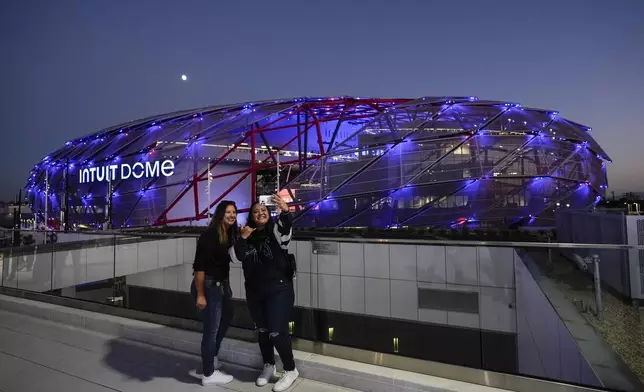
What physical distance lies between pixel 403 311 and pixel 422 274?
2720 millimetres

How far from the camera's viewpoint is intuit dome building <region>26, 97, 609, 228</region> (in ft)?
52.6

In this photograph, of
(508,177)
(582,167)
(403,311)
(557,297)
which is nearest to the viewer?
(557,297)

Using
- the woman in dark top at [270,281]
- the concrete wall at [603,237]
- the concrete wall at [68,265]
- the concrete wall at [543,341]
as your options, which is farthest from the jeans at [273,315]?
the concrete wall at [68,265]

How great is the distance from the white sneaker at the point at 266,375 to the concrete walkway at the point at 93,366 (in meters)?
0.05

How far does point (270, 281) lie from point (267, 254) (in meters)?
0.23

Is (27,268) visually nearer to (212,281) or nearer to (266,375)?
(212,281)

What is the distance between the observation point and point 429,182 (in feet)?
52.9

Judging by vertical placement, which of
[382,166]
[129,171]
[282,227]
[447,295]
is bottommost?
[447,295]

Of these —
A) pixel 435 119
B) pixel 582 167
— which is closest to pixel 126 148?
pixel 435 119

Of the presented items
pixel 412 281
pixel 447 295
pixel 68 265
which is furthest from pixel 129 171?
pixel 447 295

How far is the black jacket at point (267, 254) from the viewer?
3033mm

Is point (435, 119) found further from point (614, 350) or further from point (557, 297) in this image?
point (614, 350)

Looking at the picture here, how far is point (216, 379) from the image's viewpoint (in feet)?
10.3

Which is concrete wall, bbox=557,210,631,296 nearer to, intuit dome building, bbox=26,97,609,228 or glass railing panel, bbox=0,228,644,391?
glass railing panel, bbox=0,228,644,391
